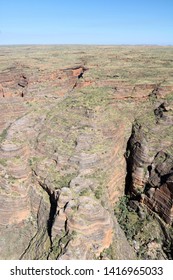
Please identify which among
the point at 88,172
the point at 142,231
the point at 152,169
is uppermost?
the point at 88,172

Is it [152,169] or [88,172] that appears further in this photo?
[152,169]

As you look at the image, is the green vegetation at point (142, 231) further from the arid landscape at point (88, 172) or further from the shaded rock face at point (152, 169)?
the shaded rock face at point (152, 169)

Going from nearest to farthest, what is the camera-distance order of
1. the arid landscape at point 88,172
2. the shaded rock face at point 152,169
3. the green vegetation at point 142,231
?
the arid landscape at point 88,172
the green vegetation at point 142,231
the shaded rock face at point 152,169

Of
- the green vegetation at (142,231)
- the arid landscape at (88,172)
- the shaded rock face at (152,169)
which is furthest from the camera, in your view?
the shaded rock face at (152,169)

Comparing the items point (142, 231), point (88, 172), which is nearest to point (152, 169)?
point (142, 231)

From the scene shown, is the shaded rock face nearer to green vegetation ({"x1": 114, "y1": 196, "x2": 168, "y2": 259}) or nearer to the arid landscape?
the arid landscape

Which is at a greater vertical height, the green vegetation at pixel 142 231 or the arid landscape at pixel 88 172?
the arid landscape at pixel 88 172

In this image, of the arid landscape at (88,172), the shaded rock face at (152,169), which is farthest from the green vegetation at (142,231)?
the shaded rock face at (152,169)

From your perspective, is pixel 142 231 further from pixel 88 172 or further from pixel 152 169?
pixel 88 172
